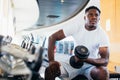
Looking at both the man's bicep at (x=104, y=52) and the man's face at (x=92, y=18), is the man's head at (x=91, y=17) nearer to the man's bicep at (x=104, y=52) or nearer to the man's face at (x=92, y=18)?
the man's face at (x=92, y=18)

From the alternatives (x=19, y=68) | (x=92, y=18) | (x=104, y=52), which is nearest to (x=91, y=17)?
(x=92, y=18)

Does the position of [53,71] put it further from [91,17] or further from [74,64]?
[91,17]

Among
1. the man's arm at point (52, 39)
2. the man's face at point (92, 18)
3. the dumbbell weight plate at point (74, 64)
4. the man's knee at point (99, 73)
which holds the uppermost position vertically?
the man's face at point (92, 18)

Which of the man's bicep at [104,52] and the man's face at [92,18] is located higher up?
the man's face at [92,18]

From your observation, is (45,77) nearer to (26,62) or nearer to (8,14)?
(26,62)

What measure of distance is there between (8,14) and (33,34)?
48 cm

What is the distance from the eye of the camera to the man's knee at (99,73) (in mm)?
1902

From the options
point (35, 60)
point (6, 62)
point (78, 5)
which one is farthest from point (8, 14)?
point (35, 60)

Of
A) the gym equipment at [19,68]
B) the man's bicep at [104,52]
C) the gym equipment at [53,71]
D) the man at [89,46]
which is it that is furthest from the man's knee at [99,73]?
the gym equipment at [19,68]

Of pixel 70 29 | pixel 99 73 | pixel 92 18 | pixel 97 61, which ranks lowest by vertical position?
pixel 99 73

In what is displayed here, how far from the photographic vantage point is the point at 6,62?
136cm

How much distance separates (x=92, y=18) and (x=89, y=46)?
0.93 ft

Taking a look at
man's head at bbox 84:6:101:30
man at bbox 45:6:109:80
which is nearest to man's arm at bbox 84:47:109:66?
man at bbox 45:6:109:80

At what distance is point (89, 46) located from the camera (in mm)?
1958
